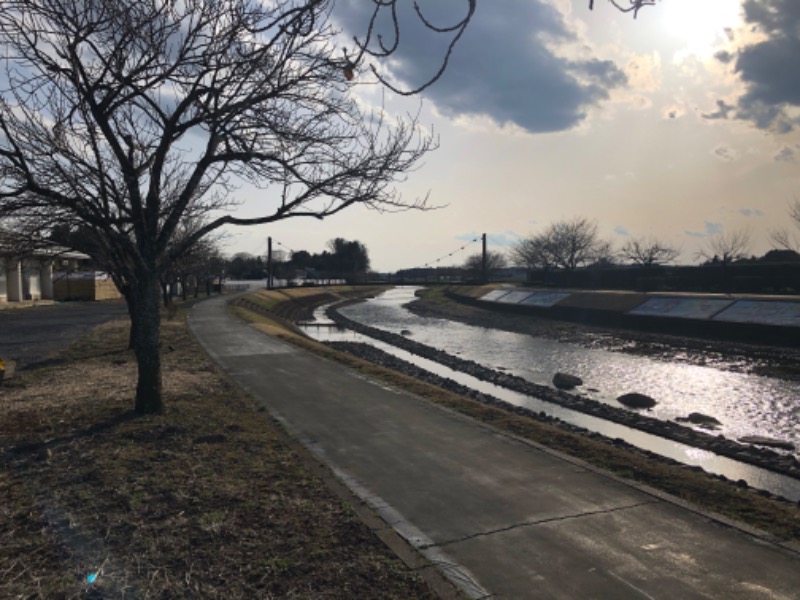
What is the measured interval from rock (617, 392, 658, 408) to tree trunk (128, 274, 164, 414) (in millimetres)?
10028

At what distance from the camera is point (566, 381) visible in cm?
1506

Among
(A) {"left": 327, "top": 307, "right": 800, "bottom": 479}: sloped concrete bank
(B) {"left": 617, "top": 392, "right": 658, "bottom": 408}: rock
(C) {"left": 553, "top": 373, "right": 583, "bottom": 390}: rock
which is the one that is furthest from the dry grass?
(C) {"left": 553, "top": 373, "right": 583, "bottom": 390}: rock

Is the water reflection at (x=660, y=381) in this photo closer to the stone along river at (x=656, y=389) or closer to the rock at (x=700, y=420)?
the stone along river at (x=656, y=389)

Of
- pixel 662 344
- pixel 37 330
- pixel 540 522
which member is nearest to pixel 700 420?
pixel 540 522

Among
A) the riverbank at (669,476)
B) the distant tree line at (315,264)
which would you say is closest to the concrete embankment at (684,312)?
the riverbank at (669,476)

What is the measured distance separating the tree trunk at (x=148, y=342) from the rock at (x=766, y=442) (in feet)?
31.2

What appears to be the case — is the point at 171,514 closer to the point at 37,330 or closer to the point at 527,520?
the point at 527,520

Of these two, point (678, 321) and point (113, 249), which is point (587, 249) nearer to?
point (678, 321)

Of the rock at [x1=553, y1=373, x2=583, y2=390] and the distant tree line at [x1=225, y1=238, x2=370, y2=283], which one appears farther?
the distant tree line at [x1=225, y1=238, x2=370, y2=283]

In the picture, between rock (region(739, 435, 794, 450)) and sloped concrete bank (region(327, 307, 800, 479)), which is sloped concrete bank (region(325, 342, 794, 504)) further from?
rock (region(739, 435, 794, 450))

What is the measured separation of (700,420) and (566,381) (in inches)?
155

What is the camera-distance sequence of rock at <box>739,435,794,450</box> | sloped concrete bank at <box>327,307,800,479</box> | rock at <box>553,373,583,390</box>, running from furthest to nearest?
rock at <box>553,373,583,390</box>
rock at <box>739,435,794,450</box>
sloped concrete bank at <box>327,307,800,479</box>

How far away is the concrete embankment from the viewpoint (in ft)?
70.0

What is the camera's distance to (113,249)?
23.6 feet
